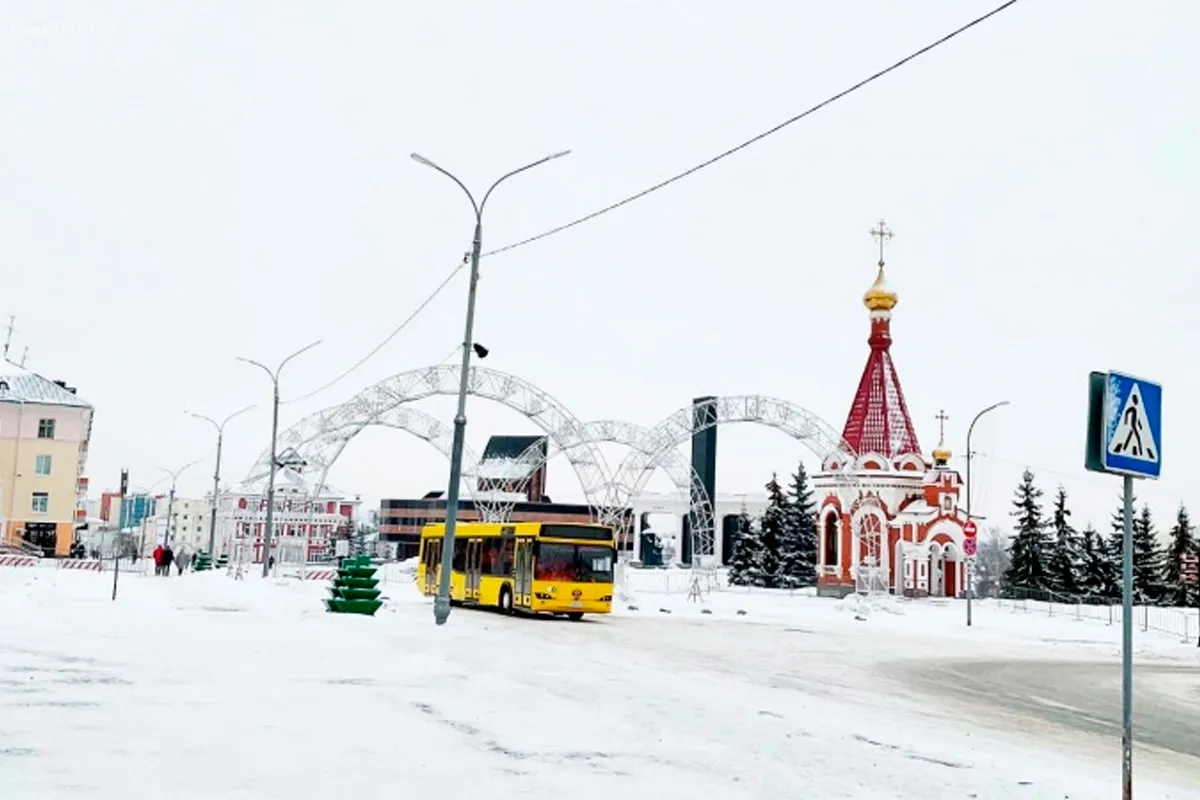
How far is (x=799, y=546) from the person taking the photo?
76.4 meters

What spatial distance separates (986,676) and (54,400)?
73.9 m

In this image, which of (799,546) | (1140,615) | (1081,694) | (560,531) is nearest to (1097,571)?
(799,546)

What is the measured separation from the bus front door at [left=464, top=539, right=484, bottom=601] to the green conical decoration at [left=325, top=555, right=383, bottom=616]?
7914 millimetres

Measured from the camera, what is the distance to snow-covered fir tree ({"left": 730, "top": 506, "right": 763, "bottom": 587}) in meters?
77.5

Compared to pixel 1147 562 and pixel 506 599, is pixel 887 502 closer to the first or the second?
pixel 1147 562

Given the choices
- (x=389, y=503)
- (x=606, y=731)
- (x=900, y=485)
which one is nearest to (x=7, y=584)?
(x=606, y=731)

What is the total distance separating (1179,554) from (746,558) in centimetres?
2683

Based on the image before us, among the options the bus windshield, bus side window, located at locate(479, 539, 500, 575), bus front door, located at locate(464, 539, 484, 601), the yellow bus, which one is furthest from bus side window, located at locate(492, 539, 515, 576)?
the bus windshield

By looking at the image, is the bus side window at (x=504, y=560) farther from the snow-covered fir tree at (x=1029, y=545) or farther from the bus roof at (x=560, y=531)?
the snow-covered fir tree at (x=1029, y=545)

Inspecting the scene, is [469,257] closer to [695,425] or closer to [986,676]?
[986,676]

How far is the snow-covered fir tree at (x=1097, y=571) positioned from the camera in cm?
6925

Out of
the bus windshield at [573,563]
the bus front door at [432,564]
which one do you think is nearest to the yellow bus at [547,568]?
the bus windshield at [573,563]

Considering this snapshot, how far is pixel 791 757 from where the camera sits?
1009 cm

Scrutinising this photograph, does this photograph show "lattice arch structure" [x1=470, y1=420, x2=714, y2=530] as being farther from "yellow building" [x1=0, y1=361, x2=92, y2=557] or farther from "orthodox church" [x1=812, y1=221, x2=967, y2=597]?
"yellow building" [x1=0, y1=361, x2=92, y2=557]
